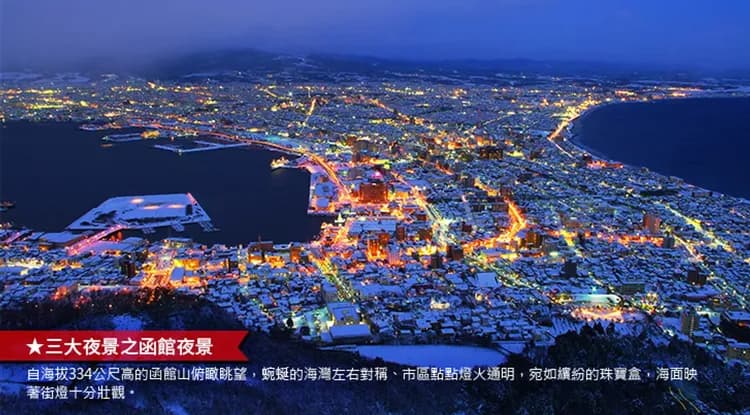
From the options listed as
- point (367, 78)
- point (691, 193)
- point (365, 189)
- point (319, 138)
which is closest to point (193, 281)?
point (365, 189)

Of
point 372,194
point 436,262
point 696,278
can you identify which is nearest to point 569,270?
point 696,278

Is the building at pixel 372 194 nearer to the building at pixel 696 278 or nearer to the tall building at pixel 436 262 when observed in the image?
the tall building at pixel 436 262

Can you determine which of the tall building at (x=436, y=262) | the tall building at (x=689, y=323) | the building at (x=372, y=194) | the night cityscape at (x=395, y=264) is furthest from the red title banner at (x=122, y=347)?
the building at (x=372, y=194)

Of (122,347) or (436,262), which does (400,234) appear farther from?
(122,347)

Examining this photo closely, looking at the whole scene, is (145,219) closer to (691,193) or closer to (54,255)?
(54,255)

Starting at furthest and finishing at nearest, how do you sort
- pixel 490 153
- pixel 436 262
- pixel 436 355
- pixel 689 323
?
1. pixel 490 153
2. pixel 436 262
3. pixel 689 323
4. pixel 436 355

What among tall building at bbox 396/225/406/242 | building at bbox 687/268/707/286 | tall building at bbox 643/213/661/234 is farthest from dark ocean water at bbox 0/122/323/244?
building at bbox 687/268/707/286

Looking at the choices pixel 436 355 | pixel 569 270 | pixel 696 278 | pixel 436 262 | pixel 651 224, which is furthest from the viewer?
pixel 651 224
